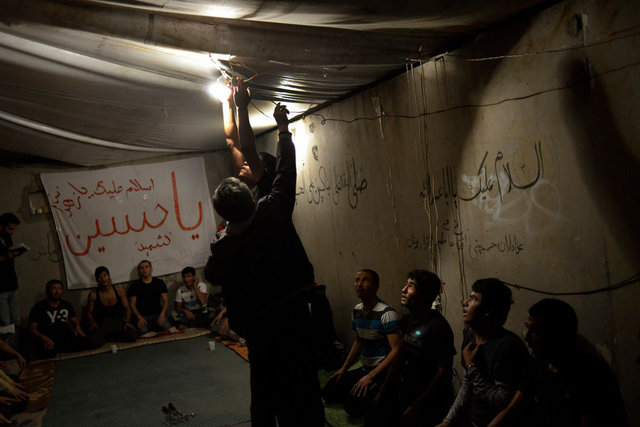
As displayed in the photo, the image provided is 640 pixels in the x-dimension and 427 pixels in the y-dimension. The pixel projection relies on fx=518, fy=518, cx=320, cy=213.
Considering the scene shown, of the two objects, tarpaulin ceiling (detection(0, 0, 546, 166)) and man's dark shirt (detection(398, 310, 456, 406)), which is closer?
tarpaulin ceiling (detection(0, 0, 546, 166))

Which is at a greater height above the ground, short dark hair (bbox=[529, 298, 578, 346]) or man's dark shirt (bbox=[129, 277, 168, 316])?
short dark hair (bbox=[529, 298, 578, 346])

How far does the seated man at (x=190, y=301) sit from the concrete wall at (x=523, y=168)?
3.87m

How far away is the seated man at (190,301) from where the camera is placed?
25.6 ft

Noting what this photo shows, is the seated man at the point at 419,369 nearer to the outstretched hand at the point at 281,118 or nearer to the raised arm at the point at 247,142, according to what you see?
the raised arm at the point at 247,142

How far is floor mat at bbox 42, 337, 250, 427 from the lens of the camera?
4367mm

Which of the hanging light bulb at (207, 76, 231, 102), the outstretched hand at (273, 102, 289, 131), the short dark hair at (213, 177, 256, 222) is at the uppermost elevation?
the hanging light bulb at (207, 76, 231, 102)

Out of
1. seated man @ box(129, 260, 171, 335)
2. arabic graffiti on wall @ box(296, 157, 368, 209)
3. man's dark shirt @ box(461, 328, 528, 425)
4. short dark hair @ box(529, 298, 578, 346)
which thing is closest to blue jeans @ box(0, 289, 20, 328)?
seated man @ box(129, 260, 171, 335)

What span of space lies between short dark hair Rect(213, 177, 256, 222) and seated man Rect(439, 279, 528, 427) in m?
1.36

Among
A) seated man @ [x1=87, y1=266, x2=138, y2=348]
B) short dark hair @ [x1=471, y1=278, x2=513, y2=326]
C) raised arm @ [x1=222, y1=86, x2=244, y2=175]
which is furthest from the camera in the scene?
seated man @ [x1=87, y1=266, x2=138, y2=348]

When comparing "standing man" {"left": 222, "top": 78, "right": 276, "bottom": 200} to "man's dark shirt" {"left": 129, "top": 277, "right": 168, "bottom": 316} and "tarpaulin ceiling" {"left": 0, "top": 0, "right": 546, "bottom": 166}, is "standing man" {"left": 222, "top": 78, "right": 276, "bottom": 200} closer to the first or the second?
"tarpaulin ceiling" {"left": 0, "top": 0, "right": 546, "bottom": 166}

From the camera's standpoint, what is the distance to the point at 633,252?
2514 millimetres

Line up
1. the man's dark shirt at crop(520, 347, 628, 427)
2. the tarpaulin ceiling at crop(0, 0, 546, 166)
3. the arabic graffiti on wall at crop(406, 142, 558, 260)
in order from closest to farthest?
the man's dark shirt at crop(520, 347, 628, 427)
the tarpaulin ceiling at crop(0, 0, 546, 166)
the arabic graffiti on wall at crop(406, 142, 558, 260)

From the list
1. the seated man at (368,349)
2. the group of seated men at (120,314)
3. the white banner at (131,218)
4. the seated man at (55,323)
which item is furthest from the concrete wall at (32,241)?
the seated man at (368,349)

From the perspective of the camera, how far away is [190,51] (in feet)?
9.15
